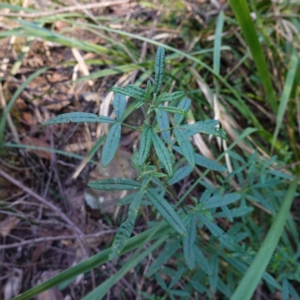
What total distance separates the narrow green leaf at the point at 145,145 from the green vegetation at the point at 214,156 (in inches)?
2.8

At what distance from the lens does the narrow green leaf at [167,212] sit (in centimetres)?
84

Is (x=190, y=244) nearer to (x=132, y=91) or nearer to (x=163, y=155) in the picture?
(x=163, y=155)

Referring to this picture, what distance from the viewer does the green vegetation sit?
976mm

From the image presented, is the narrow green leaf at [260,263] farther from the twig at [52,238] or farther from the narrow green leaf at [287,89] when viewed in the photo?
the twig at [52,238]

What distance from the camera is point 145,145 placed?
0.71 m

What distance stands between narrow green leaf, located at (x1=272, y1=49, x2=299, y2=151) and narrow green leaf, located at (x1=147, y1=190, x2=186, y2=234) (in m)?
0.83

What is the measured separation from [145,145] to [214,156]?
3.21 feet

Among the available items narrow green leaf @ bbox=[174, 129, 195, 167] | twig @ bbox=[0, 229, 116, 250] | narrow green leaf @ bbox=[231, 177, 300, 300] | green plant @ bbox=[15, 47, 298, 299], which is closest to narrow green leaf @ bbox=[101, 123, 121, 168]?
green plant @ bbox=[15, 47, 298, 299]

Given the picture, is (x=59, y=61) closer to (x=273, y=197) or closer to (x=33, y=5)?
(x=33, y=5)

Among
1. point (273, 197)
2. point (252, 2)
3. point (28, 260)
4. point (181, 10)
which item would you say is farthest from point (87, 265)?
point (181, 10)

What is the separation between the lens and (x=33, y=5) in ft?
6.44

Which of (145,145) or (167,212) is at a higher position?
(145,145)

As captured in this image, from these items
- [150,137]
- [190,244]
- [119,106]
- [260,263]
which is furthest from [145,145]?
[260,263]

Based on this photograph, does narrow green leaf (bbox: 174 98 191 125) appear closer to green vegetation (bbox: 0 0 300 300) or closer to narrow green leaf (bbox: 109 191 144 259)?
green vegetation (bbox: 0 0 300 300)
